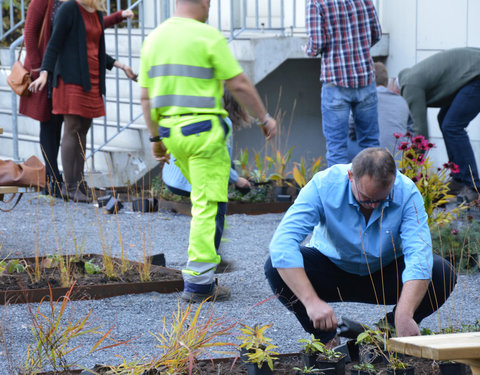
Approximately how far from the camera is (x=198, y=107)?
466cm

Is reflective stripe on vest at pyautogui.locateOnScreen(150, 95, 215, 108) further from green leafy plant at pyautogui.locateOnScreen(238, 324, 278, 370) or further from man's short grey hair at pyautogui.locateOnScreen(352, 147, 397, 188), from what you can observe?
green leafy plant at pyautogui.locateOnScreen(238, 324, 278, 370)

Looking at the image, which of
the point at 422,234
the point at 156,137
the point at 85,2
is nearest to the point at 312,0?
the point at 85,2

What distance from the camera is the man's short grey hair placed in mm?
3525

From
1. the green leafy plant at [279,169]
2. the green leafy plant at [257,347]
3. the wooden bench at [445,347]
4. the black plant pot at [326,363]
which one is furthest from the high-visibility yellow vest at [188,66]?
the green leafy plant at [279,169]

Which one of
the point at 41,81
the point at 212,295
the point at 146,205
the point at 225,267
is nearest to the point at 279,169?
the point at 146,205

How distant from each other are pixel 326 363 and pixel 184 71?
2.01 m

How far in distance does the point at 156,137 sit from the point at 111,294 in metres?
0.93

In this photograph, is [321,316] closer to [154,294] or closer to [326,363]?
[326,363]

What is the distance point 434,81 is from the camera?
7734mm

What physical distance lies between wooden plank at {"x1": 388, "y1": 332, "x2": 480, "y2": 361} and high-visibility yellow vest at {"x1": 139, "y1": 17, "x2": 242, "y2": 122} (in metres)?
2.17

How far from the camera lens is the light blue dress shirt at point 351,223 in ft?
12.1

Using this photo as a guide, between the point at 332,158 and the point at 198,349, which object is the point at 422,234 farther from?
the point at 332,158

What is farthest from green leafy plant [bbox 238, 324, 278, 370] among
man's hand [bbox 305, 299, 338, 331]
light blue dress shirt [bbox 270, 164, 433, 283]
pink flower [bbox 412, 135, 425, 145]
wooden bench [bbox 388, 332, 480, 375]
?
pink flower [bbox 412, 135, 425, 145]

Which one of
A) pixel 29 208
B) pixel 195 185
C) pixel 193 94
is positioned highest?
pixel 193 94
